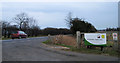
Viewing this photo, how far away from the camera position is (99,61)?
6.73 m

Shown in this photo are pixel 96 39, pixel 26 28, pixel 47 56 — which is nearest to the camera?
pixel 47 56

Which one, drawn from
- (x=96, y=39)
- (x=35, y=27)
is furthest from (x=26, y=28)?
(x=96, y=39)

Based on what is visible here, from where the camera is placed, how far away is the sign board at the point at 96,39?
10155 millimetres

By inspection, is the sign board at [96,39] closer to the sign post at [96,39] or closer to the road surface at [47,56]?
the sign post at [96,39]

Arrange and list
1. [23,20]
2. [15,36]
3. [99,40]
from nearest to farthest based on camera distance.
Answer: [99,40], [15,36], [23,20]

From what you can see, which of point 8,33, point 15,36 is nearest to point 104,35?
point 15,36

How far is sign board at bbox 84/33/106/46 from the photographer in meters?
10.2

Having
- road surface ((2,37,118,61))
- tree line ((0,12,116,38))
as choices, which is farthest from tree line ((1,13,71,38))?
road surface ((2,37,118,61))

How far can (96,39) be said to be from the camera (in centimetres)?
1031

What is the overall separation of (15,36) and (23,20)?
3205 cm

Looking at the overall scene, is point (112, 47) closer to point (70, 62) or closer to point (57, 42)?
point (70, 62)

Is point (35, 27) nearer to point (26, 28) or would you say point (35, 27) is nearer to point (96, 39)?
point (26, 28)

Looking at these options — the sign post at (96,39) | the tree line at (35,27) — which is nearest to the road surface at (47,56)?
the sign post at (96,39)

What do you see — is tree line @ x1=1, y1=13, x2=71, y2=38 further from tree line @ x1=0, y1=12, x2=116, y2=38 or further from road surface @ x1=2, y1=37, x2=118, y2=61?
road surface @ x1=2, y1=37, x2=118, y2=61
